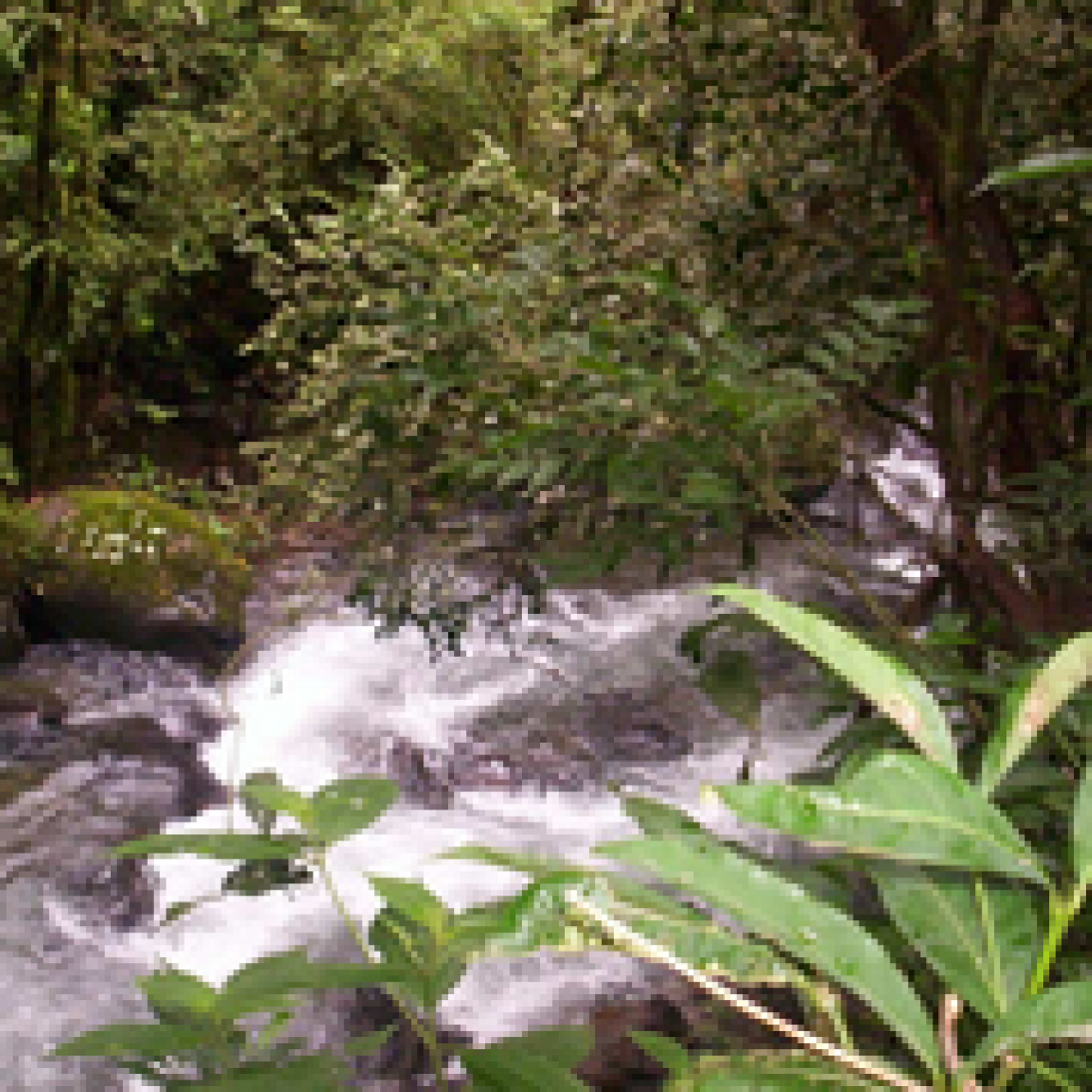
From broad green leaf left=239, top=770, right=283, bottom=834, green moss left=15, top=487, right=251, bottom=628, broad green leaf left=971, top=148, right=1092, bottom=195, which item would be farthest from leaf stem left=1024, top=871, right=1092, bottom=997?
green moss left=15, top=487, right=251, bottom=628

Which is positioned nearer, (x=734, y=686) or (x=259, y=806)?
(x=259, y=806)

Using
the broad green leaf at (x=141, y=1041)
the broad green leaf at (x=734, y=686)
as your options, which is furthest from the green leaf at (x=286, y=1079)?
the broad green leaf at (x=734, y=686)

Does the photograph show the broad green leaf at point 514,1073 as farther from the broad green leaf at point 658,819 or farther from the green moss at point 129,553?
the green moss at point 129,553

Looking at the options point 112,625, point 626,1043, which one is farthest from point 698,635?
point 112,625

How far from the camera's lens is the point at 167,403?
815 centimetres

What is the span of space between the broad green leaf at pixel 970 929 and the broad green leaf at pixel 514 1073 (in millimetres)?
233

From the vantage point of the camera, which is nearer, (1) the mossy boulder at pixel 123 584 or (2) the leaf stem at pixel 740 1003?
(2) the leaf stem at pixel 740 1003

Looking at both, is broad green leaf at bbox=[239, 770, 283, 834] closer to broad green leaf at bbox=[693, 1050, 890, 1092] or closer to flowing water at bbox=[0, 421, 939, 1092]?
broad green leaf at bbox=[693, 1050, 890, 1092]

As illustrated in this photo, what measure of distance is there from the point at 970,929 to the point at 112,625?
5697 millimetres

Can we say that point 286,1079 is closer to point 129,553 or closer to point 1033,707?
point 1033,707

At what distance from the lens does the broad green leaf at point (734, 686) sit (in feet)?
4.93

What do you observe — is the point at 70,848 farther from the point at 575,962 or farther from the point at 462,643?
the point at 462,643

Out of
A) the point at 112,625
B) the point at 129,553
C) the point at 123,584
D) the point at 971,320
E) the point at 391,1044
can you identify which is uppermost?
the point at 971,320

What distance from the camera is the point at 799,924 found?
18.1 inches
